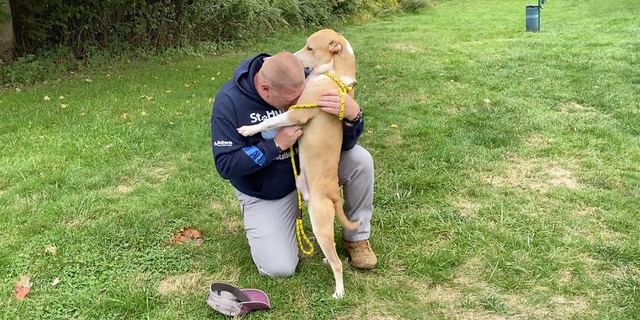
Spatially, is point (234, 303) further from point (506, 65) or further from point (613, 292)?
point (506, 65)

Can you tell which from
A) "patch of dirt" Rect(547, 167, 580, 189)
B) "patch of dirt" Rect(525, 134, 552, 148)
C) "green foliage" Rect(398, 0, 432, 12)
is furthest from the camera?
"green foliage" Rect(398, 0, 432, 12)

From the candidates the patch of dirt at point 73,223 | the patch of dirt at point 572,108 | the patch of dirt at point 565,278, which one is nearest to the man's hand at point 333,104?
the patch of dirt at point 565,278

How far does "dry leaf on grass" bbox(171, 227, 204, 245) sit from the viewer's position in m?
3.34

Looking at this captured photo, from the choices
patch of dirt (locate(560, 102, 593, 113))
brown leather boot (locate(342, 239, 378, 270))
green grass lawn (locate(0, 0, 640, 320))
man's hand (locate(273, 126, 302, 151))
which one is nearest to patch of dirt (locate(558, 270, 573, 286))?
green grass lawn (locate(0, 0, 640, 320))

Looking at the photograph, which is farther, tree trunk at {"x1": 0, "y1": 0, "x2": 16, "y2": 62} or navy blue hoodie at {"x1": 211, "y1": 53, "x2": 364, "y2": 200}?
tree trunk at {"x1": 0, "y1": 0, "x2": 16, "y2": 62}

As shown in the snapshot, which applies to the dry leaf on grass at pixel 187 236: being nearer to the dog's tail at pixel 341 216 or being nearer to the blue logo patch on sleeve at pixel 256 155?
the blue logo patch on sleeve at pixel 256 155

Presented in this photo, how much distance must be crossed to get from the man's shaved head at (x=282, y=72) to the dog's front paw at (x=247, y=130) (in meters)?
0.27

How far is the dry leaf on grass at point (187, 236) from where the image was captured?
10.9 feet

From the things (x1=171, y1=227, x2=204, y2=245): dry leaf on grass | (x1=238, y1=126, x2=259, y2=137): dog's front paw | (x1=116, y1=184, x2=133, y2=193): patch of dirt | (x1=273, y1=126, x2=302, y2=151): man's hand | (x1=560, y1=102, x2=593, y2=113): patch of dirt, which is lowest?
(x1=171, y1=227, x2=204, y2=245): dry leaf on grass

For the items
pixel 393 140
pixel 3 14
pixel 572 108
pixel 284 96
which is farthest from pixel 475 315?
pixel 3 14

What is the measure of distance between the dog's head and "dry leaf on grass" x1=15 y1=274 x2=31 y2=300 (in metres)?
2.02

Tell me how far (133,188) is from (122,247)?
913 mm

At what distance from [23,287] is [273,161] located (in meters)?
1.59

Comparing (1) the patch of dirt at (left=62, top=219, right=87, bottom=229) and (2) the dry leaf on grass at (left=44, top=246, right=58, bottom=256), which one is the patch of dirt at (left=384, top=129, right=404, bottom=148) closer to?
(1) the patch of dirt at (left=62, top=219, right=87, bottom=229)
